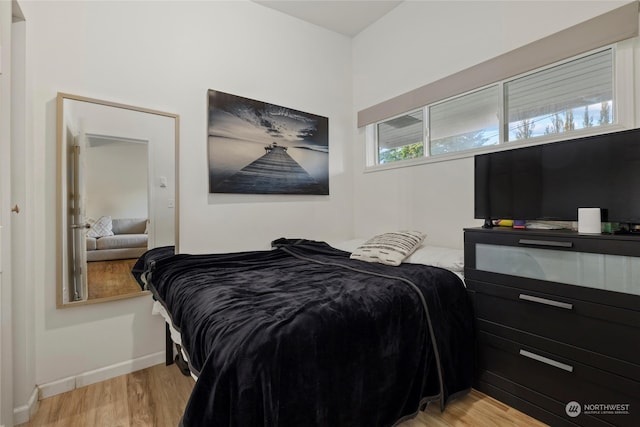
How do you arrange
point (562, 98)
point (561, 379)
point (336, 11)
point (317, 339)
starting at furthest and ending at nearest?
point (336, 11) → point (562, 98) → point (561, 379) → point (317, 339)

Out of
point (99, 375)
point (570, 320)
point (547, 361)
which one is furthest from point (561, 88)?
point (99, 375)

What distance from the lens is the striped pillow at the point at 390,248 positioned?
6.79 feet

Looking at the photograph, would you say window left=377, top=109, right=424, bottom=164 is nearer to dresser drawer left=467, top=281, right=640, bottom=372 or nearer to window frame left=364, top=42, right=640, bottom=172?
window frame left=364, top=42, right=640, bottom=172

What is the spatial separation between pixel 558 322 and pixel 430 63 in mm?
2148

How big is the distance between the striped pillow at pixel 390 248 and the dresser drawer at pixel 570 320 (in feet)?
1.62

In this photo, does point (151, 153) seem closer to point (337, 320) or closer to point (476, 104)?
point (337, 320)

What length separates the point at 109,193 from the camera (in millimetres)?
1980

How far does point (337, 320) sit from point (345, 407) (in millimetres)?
342

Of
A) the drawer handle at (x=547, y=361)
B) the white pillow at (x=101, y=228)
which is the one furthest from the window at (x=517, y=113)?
the white pillow at (x=101, y=228)

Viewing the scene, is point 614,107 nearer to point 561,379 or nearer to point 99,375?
point 561,379

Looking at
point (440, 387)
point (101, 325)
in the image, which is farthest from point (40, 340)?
point (440, 387)
